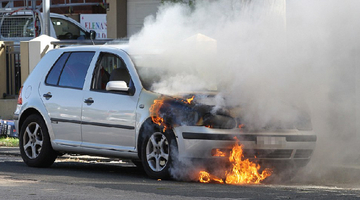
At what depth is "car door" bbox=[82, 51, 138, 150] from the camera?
Result: 9.27 meters

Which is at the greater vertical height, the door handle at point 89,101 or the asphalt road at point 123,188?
the door handle at point 89,101

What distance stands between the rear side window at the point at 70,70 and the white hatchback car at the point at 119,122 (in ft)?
0.05

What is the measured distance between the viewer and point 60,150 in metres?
10.2

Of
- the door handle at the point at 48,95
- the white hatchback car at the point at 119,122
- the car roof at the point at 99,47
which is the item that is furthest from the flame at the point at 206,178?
the door handle at the point at 48,95

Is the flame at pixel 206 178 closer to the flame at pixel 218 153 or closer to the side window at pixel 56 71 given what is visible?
the flame at pixel 218 153

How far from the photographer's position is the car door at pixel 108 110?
9266 mm

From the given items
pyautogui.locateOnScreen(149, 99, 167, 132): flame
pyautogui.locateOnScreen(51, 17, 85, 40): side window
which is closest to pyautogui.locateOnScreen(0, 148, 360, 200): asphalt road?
pyautogui.locateOnScreen(149, 99, 167, 132): flame

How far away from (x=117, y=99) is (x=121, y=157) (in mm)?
681

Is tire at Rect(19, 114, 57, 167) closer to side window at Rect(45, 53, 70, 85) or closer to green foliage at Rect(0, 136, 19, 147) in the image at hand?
side window at Rect(45, 53, 70, 85)

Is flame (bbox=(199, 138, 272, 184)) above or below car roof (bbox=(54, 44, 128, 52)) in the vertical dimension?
below

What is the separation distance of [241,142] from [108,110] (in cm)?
175

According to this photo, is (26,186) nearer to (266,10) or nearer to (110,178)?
(110,178)

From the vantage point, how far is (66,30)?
2238 cm

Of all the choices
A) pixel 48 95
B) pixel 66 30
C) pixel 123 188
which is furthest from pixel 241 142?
pixel 66 30
